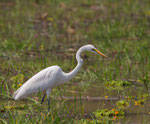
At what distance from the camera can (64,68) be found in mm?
7633

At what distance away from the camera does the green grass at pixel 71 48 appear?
5746 mm

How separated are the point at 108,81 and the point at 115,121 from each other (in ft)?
5.48

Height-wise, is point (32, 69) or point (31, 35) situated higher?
point (31, 35)

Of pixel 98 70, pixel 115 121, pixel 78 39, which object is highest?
pixel 78 39

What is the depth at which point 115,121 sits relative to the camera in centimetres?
535

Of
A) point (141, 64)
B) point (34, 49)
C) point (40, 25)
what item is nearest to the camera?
point (141, 64)

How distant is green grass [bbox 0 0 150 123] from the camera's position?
5.75 meters

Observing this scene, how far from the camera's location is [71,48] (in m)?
9.51

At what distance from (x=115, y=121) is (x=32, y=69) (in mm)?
2670

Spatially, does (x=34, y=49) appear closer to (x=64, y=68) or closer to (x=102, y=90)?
(x=64, y=68)

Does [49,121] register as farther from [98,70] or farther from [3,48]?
[3,48]

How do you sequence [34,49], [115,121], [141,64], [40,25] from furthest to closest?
[40,25] → [34,49] → [141,64] → [115,121]

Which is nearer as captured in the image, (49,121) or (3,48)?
(49,121)

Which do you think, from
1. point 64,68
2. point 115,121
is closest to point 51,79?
point 115,121
